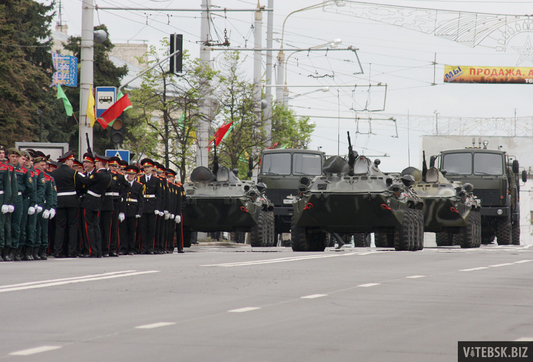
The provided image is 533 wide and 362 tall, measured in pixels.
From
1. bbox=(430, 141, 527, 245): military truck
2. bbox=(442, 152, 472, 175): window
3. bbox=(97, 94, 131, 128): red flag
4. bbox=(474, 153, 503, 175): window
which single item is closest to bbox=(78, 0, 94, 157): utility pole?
bbox=(97, 94, 131, 128): red flag

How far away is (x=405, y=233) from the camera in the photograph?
75.0 ft

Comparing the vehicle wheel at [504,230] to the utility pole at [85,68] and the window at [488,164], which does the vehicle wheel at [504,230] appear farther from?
the utility pole at [85,68]

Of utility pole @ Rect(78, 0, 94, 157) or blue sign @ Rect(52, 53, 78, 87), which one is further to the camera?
blue sign @ Rect(52, 53, 78, 87)

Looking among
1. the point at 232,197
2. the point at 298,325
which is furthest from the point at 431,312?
the point at 232,197

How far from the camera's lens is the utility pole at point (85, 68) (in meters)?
23.2

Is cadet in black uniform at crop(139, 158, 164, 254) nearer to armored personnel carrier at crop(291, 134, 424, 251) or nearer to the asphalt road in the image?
armored personnel carrier at crop(291, 134, 424, 251)

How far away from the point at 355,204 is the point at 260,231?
482 cm

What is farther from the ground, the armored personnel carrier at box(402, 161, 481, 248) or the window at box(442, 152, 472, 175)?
the window at box(442, 152, 472, 175)

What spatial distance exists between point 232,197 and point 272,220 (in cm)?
221

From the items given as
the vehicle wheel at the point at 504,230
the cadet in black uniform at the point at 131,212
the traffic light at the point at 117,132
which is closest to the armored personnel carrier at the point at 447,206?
the vehicle wheel at the point at 504,230

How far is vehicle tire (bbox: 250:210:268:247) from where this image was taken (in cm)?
2655

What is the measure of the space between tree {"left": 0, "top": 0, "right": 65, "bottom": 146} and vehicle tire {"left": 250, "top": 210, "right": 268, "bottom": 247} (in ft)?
56.3

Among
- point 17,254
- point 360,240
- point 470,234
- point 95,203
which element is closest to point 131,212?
point 95,203

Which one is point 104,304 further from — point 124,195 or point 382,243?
point 382,243
